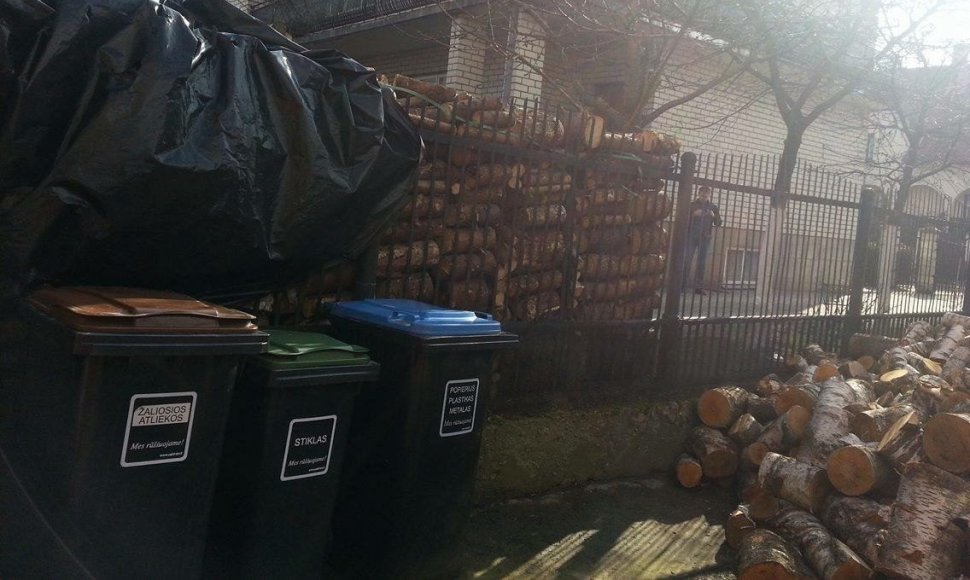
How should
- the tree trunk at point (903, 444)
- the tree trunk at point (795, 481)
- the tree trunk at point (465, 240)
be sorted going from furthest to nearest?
1. the tree trunk at point (465, 240)
2. the tree trunk at point (795, 481)
3. the tree trunk at point (903, 444)

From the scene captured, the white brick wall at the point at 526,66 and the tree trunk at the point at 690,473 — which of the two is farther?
the white brick wall at the point at 526,66

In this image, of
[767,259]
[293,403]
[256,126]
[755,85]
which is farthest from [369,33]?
[293,403]

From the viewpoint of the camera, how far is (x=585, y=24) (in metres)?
9.67

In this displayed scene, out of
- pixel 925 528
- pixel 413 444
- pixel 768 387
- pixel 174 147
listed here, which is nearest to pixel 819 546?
pixel 925 528

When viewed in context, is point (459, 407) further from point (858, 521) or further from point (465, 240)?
point (858, 521)

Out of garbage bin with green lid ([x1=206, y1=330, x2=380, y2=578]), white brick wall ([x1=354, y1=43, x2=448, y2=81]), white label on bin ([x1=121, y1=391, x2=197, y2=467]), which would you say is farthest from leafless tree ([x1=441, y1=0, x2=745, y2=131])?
white label on bin ([x1=121, y1=391, x2=197, y2=467])

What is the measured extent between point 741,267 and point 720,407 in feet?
5.39

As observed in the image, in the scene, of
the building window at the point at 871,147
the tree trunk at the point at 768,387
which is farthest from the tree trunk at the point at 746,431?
the building window at the point at 871,147

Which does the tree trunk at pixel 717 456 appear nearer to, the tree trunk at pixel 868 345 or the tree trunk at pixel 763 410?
the tree trunk at pixel 763 410

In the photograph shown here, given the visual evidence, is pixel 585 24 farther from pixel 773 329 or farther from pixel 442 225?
pixel 442 225

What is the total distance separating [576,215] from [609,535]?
7.06 ft

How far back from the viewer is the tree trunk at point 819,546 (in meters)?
4.15

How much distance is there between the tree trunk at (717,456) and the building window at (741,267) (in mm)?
1630

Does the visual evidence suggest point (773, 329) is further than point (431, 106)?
Yes
